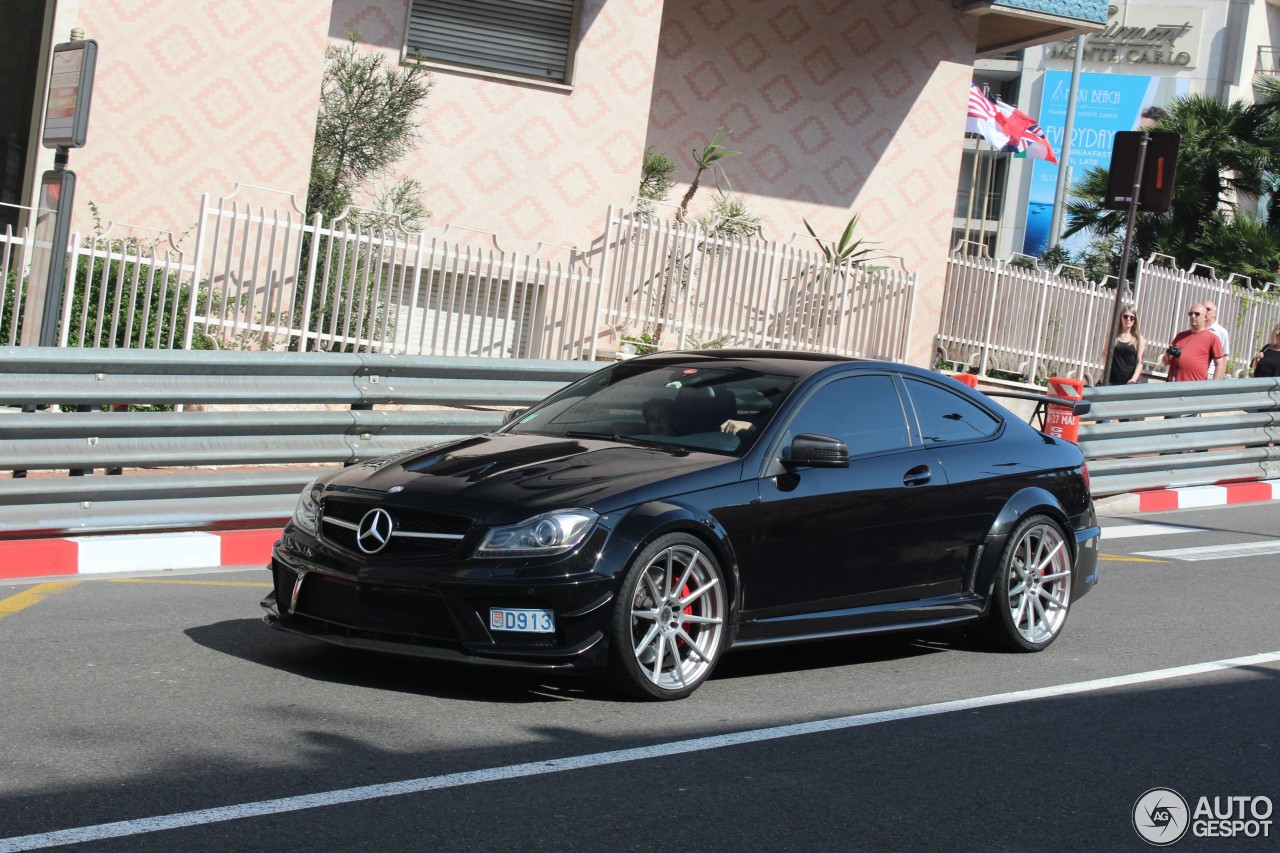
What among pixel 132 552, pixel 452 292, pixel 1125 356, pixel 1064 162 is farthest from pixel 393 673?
pixel 1064 162

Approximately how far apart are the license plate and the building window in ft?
38.2

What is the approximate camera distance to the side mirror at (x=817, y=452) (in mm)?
6371

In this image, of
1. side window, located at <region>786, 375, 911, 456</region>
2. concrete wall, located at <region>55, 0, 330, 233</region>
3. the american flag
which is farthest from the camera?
the american flag

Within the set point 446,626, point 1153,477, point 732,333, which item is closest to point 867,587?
point 446,626

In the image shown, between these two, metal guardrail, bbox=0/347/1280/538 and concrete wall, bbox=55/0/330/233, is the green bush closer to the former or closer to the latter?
concrete wall, bbox=55/0/330/233

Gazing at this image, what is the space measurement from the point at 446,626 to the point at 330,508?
0.80m

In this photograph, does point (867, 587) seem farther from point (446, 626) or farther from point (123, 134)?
point (123, 134)

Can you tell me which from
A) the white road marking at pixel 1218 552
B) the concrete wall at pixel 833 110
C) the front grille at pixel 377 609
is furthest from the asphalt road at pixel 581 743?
the concrete wall at pixel 833 110

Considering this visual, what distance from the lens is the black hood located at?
228 inches

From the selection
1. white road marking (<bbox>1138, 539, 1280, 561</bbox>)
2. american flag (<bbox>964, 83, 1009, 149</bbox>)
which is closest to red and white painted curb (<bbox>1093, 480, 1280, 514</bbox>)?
white road marking (<bbox>1138, 539, 1280, 561</bbox>)

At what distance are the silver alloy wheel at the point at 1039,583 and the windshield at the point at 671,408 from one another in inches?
64.0

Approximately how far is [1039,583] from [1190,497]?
23.5ft

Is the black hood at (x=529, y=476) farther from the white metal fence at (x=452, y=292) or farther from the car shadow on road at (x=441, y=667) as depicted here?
the white metal fence at (x=452, y=292)

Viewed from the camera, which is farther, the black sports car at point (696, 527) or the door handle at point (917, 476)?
the door handle at point (917, 476)
